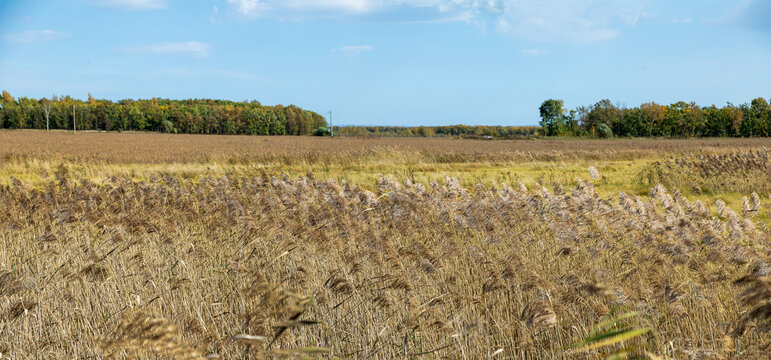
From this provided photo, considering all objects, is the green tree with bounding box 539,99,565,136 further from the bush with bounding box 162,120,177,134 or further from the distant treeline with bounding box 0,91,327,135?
the bush with bounding box 162,120,177,134

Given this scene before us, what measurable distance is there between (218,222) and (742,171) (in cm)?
1566

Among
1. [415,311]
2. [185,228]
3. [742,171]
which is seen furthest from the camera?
[742,171]

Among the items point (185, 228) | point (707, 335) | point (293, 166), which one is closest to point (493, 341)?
point (707, 335)

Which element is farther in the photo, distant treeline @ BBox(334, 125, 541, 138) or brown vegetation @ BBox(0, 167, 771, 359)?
distant treeline @ BBox(334, 125, 541, 138)

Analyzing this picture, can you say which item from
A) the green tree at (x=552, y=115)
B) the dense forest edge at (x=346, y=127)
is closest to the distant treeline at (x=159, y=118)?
the dense forest edge at (x=346, y=127)

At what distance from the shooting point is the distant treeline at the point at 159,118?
396ft

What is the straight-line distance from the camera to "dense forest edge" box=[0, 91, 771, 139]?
84.9 m

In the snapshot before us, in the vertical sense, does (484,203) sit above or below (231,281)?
above

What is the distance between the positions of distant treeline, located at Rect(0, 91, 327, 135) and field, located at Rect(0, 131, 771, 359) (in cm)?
11896

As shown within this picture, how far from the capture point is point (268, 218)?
24.7 ft

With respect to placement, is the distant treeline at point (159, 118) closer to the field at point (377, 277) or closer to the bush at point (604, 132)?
the bush at point (604, 132)

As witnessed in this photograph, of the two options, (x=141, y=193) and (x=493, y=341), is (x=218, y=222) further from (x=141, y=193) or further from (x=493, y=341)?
(x=493, y=341)

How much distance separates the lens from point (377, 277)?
4680 mm

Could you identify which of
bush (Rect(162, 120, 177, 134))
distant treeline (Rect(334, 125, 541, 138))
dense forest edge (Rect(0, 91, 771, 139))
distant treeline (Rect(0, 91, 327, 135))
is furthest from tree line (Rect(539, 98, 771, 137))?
bush (Rect(162, 120, 177, 134))
